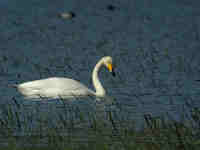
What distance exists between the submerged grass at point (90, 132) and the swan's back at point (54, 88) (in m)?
2.58

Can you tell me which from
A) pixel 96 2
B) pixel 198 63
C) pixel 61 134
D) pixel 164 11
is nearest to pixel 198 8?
pixel 164 11

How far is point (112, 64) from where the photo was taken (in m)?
13.8

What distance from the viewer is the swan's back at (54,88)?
1259 cm

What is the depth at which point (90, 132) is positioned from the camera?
8367 millimetres

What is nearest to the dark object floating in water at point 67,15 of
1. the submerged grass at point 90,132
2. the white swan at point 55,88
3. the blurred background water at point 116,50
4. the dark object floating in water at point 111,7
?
the blurred background water at point 116,50

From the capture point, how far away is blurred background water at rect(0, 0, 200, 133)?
1211cm

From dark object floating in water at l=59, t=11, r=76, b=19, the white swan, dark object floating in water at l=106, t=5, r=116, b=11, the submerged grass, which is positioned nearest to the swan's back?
the white swan

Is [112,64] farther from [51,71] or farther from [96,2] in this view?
[96,2]

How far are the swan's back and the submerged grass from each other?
8.48 feet

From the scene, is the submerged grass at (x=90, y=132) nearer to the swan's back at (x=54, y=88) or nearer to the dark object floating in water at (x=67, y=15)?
the swan's back at (x=54, y=88)

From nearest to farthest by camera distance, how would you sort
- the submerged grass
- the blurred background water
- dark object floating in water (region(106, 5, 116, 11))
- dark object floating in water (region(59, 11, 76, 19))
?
the submerged grass, the blurred background water, dark object floating in water (region(59, 11, 76, 19)), dark object floating in water (region(106, 5, 116, 11))

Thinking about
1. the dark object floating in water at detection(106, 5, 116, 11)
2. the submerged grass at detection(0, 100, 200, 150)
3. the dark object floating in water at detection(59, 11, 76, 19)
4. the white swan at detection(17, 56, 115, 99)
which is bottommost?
the submerged grass at detection(0, 100, 200, 150)

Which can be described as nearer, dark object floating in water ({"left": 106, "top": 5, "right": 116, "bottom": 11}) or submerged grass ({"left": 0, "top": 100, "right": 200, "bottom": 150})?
submerged grass ({"left": 0, "top": 100, "right": 200, "bottom": 150})

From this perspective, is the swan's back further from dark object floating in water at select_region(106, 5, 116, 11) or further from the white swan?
dark object floating in water at select_region(106, 5, 116, 11)
